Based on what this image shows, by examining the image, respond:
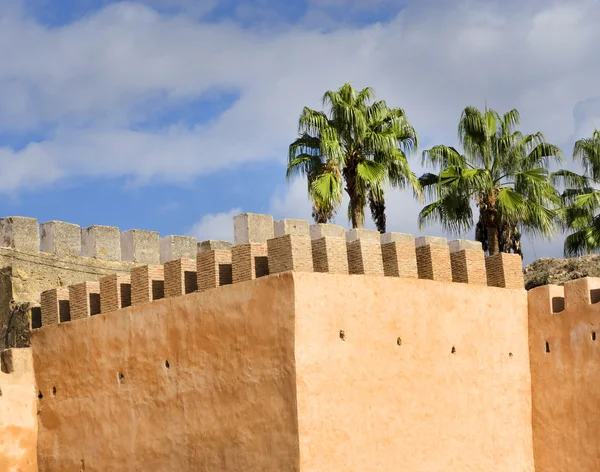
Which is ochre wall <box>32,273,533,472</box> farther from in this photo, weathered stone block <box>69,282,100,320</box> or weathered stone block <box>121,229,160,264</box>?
weathered stone block <box>121,229,160,264</box>

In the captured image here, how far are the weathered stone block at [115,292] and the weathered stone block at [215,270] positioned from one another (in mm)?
1619

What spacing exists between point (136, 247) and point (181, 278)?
4.51 metres

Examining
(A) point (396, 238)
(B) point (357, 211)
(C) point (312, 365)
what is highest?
(B) point (357, 211)

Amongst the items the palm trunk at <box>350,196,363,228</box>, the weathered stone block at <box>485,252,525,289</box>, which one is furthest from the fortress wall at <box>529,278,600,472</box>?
the palm trunk at <box>350,196,363,228</box>

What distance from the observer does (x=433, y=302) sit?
50.6 feet

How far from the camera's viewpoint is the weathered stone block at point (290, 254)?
46.2ft

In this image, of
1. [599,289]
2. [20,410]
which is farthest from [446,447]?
[20,410]

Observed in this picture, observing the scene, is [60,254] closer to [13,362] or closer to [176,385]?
[13,362]

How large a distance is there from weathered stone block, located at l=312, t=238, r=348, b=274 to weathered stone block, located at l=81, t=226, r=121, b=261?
5817 mm

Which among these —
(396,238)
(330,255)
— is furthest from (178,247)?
(330,255)

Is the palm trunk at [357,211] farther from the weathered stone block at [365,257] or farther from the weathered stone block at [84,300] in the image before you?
the weathered stone block at [365,257]

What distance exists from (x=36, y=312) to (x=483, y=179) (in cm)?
746

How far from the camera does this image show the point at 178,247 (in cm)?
1973

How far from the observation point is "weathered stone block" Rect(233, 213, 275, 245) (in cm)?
1806
